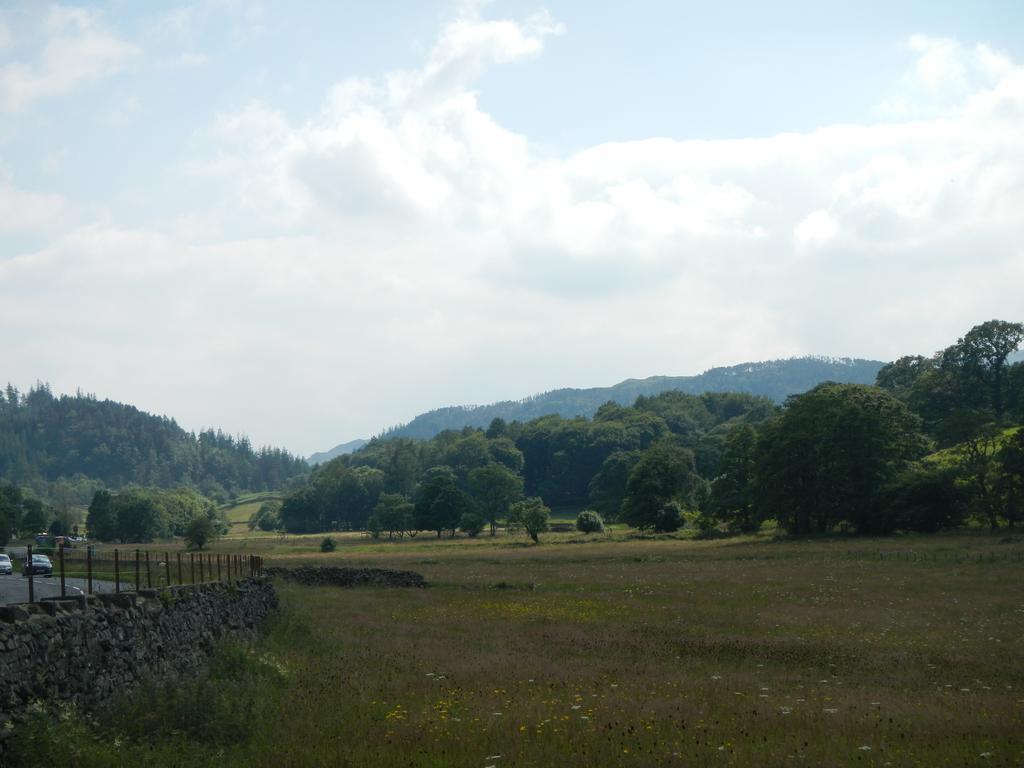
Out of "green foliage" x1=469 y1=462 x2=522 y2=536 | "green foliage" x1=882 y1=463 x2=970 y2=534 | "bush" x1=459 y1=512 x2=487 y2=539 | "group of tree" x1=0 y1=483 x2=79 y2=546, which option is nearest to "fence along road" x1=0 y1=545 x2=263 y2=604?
"green foliage" x1=882 y1=463 x2=970 y2=534

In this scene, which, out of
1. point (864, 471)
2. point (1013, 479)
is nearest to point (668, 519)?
point (864, 471)

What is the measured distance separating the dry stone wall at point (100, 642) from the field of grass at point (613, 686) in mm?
678

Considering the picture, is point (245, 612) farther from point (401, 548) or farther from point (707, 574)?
point (401, 548)

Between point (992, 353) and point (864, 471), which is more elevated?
point (992, 353)

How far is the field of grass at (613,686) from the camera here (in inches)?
569

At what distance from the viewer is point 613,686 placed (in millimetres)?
20203

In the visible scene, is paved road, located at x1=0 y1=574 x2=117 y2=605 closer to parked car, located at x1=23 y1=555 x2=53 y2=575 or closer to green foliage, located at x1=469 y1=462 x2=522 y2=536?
parked car, located at x1=23 y1=555 x2=53 y2=575

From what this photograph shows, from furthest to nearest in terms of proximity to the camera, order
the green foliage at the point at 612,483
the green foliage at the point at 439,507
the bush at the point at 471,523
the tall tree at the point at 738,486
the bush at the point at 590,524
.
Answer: the green foliage at the point at 612,483 → the green foliage at the point at 439,507 → the bush at the point at 471,523 → the bush at the point at 590,524 → the tall tree at the point at 738,486

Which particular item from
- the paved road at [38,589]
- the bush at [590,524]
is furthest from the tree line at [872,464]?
the paved road at [38,589]

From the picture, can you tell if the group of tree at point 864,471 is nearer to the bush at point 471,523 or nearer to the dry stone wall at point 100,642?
the bush at point 471,523

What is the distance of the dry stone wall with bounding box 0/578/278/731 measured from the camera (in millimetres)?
13398

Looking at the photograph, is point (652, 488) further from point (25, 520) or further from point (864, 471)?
point (25, 520)

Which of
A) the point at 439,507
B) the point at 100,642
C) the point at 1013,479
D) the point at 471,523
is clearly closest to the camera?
the point at 100,642

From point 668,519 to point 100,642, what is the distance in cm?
9759
